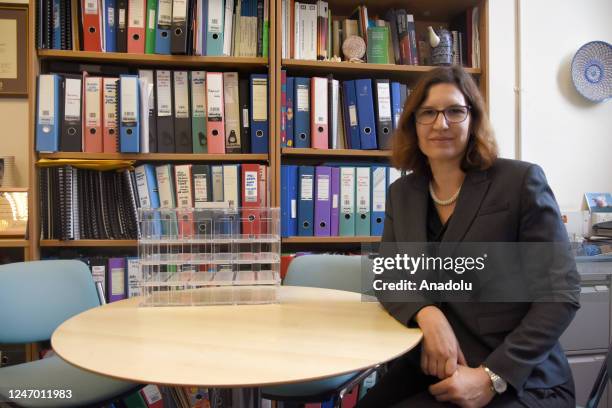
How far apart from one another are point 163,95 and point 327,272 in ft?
4.00

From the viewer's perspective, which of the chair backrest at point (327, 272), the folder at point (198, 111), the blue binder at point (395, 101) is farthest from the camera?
the blue binder at point (395, 101)

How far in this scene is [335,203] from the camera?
2.14 metres

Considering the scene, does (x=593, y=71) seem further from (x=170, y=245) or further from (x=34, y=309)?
(x=34, y=309)

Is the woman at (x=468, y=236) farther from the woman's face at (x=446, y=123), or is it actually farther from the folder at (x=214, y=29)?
the folder at (x=214, y=29)

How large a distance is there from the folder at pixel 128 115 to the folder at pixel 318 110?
2.83 ft

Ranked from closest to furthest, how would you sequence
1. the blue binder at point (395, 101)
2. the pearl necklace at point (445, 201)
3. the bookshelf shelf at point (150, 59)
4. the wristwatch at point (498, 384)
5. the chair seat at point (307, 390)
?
the wristwatch at point (498, 384)
the pearl necklace at point (445, 201)
the chair seat at point (307, 390)
the bookshelf shelf at point (150, 59)
the blue binder at point (395, 101)

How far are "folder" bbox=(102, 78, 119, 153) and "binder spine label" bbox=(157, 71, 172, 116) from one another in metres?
0.19

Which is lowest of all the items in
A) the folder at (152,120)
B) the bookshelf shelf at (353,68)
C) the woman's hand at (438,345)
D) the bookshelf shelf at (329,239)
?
the woman's hand at (438,345)

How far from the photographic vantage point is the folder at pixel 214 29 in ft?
6.77

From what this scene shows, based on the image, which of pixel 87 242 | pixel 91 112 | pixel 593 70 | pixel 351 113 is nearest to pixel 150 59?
pixel 91 112

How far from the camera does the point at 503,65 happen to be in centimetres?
259

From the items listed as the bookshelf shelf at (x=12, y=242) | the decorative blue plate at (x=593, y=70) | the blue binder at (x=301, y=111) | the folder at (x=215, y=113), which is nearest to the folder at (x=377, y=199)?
the blue binder at (x=301, y=111)

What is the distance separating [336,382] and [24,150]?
2024 mm

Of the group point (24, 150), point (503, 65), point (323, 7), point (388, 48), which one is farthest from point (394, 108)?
point (24, 150)
